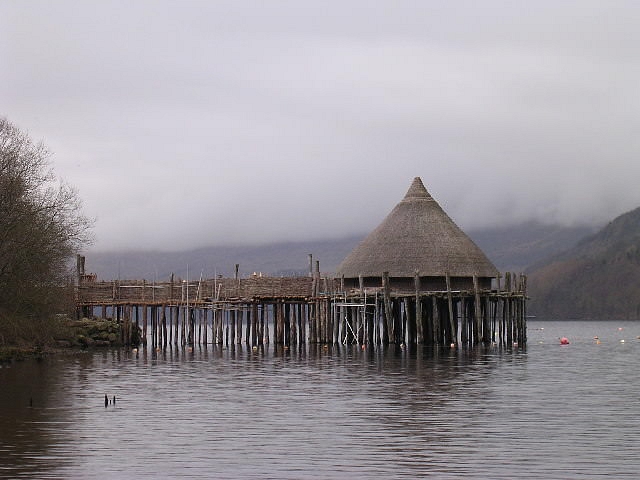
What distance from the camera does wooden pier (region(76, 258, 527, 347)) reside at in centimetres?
6475

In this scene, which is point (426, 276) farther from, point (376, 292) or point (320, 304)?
point (320, 304)

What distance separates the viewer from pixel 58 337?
60.3 meters

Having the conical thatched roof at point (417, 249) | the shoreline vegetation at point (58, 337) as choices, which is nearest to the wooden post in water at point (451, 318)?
the conical thatched roof at point (417, 249)

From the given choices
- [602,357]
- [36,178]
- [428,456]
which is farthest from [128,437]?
[602,357]

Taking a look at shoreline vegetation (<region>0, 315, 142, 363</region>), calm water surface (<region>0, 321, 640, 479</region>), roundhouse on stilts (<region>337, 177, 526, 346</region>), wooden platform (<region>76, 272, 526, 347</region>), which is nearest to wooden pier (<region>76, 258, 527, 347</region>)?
wooden platform (<region>76, 272, 526, 347</region>)

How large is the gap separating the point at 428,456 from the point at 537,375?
2330 centimetres

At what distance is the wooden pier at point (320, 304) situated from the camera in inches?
2549

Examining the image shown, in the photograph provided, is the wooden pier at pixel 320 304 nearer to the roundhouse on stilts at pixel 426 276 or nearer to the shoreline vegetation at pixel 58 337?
the roundhouse on stilts at pixel 426 276

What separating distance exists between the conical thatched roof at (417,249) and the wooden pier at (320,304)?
1.25m

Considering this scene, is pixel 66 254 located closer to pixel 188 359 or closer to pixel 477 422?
pixel 188 359

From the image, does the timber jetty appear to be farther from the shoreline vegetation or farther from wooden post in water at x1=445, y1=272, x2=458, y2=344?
the shoreline vegetation

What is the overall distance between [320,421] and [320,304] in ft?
125

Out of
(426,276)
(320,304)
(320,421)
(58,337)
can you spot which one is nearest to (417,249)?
(426,276)

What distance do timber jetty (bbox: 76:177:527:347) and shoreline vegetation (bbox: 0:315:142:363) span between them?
4.15ft
